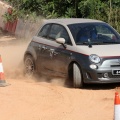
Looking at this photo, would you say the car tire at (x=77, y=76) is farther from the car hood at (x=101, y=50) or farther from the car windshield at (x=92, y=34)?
the car windshield at (x=92, y=34)

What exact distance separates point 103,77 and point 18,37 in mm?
15284

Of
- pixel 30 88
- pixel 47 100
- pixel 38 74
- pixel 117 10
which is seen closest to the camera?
pixel 47 100

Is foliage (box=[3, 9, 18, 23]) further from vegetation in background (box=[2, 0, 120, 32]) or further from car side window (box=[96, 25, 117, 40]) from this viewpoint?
car side window (box=[96, 25, 117, 40])

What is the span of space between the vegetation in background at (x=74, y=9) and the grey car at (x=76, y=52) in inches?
263

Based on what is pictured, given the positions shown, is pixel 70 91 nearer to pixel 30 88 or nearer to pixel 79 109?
pixel 30 88

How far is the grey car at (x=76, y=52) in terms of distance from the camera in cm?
1150

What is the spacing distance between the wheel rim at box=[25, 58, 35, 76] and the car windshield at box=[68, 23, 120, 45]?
1.75 m

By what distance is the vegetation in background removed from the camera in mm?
19828

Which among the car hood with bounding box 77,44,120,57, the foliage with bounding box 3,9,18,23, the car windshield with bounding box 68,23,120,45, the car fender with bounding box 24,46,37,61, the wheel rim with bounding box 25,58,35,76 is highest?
the foliage with bounding box 3,9,18,23

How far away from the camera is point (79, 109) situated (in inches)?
372

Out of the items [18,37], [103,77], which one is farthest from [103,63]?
[18,37]

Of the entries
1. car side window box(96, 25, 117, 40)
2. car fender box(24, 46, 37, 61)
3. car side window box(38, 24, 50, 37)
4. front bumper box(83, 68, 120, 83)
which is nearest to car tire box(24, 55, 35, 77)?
car fender box(24, 46, 37, 61)

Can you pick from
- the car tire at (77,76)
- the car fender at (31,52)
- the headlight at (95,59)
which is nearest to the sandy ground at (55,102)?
the car tire at (77,76)

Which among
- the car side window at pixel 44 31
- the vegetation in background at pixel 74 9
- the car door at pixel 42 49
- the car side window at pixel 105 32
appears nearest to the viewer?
the car side window at pixel 105 32
